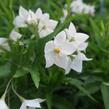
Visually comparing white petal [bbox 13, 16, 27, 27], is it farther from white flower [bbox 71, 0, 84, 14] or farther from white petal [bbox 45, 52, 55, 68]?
white flower [bbox 71, 0, 84, 14]

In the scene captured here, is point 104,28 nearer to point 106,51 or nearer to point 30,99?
point 106,51

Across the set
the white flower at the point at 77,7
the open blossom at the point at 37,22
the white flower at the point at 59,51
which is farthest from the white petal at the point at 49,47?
the white flower at the point at 77,7

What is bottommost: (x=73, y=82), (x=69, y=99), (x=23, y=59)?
(x=69, y=99)

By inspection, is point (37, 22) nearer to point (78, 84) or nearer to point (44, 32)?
point (44, 32)

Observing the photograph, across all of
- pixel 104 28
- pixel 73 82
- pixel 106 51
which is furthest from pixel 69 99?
pixel 104 28

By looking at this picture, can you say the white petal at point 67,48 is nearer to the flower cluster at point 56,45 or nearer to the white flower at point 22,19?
the flower cluster at point 56,45

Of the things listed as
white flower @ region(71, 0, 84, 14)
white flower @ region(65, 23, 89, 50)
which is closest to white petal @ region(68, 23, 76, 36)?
white flower @ region(65, 23, 89, 50)
